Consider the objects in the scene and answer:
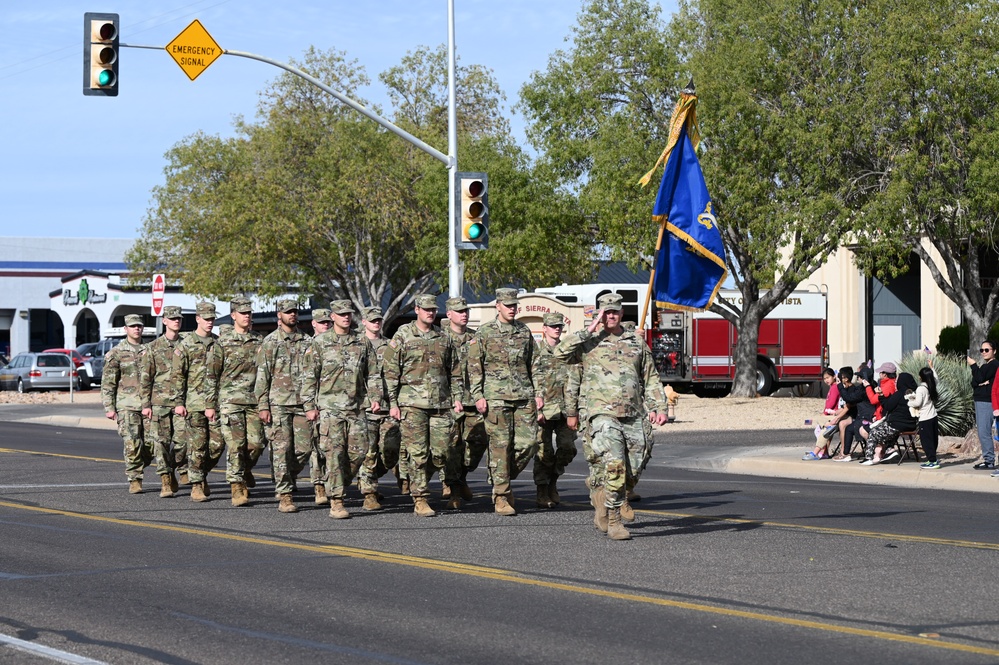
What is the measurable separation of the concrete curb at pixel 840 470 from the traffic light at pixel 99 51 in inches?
393

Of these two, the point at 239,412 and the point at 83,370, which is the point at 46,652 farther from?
the point at 83,370

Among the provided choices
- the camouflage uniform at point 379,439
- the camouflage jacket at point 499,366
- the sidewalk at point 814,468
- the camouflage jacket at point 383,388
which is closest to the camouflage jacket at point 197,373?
the camouflage uniform at point 379,439

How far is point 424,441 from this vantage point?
12.9 meters

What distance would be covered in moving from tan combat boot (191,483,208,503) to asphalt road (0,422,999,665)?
0.92 ft

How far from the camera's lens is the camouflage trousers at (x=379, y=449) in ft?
42.8

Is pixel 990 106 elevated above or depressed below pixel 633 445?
above

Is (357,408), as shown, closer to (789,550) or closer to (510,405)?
(510,405)

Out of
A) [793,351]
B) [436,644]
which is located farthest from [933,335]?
[436,644]

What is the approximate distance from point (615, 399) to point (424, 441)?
230 cm

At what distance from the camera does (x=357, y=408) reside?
12977mm

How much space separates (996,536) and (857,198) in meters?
20.8

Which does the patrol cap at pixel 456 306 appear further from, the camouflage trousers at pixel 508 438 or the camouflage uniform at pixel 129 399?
the camouflage uniform at pixel 129 399

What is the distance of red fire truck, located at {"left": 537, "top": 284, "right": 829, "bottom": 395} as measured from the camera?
39.0 metres

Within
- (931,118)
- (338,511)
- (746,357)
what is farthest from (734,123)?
(338,511)
